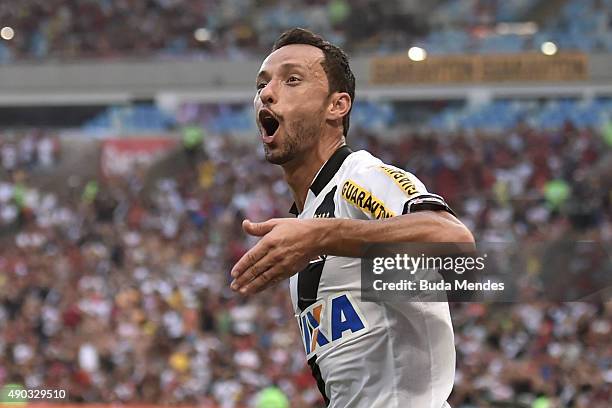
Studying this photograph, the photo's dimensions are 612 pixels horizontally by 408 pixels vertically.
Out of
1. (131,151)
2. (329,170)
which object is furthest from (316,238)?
(131,151)

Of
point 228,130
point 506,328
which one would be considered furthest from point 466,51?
point 506,328

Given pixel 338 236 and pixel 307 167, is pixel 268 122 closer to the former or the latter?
pixel 307 167

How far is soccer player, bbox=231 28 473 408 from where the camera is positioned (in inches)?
94.4

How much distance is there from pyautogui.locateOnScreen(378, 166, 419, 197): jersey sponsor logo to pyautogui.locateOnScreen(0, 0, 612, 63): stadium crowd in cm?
1940

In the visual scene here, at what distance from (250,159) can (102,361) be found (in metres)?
6.65

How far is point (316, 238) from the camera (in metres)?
2.37

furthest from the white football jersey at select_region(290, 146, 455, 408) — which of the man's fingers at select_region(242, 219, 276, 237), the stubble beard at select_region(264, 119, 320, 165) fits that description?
the man's fingers at select_region(242, 219, 276, 237)

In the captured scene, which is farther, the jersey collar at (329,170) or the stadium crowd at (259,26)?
the stadium crowd at (259,26)

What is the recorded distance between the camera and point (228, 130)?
70.6 feet

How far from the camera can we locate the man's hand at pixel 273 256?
91.0 inches

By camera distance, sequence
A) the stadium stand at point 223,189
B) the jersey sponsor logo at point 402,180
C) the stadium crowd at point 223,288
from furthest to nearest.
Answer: the stadium stand at point 223,189
the stadium crowd at point 223,288
the jersey sponsor logo at point 402,180

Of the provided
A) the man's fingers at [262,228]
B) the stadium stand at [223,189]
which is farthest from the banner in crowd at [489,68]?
the man's fingers at [262,228]

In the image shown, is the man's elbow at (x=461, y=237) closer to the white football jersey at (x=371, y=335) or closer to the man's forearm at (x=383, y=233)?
the man's forearm at (x=383, y=233)

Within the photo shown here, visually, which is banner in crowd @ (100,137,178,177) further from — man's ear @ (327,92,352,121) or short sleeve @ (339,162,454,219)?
short sleeve @ (339,162,454,219)
